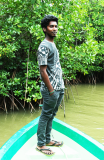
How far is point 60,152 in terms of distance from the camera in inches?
88.0

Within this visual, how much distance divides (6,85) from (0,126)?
40.2 inches

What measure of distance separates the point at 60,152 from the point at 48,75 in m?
0.84

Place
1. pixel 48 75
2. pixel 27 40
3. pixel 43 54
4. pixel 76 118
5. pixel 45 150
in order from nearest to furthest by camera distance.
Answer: pixel 43 54 → pixel 48 75 → pixel 45 150 → pixel 76 118 → pixel 27 40

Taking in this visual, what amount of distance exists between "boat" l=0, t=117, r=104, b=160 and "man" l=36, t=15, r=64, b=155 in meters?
0.14

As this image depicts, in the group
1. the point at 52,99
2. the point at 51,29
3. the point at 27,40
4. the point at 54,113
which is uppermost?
the point at 27,40

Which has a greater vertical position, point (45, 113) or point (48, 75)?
point (48, 75)

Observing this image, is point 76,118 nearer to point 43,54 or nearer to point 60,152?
point 60,152

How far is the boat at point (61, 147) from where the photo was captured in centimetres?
211

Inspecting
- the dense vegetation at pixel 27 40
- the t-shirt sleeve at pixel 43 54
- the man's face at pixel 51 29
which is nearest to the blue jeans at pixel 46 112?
the t-shirt sleeve at pixel 43 54

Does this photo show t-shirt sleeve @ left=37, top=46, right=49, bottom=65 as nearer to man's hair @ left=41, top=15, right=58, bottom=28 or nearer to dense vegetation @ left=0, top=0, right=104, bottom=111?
man's hair @ left=41, top=15, right=58, bottom=28

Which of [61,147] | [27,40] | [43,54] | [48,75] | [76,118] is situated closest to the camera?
[43,54]

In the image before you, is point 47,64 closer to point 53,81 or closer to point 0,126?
point 53,81

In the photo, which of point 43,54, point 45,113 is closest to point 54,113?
point 45,113

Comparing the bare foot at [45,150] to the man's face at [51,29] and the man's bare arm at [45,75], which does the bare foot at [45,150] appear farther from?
the man's face at [51,29]
